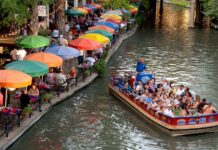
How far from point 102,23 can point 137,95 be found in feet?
62.2

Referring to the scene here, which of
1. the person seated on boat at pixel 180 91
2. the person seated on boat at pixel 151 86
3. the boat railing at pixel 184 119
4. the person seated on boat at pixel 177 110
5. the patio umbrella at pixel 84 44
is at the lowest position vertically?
the boat railing at pixel 184 119

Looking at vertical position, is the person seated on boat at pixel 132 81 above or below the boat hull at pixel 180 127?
above

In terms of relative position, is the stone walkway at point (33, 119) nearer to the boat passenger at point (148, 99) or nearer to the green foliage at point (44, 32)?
the boat passenger at point (148, 99)

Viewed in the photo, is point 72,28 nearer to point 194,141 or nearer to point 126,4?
point 126,4

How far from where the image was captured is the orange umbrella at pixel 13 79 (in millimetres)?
23438

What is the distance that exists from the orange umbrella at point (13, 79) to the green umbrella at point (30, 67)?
1.82 m

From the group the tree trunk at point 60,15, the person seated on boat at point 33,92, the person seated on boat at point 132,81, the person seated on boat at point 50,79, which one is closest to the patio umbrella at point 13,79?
the person seated on boat at point 33,92

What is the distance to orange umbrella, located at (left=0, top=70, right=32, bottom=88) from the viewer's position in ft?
76.9

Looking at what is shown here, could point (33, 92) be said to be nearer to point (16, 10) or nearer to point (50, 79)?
point (50, 79)

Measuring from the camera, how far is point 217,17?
66312 millimetres

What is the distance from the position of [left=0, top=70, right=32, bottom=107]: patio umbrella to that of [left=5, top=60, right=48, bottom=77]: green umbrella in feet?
5.98

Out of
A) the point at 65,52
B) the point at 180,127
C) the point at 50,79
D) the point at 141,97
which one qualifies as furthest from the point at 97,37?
the point at 180,127

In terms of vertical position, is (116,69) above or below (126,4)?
below

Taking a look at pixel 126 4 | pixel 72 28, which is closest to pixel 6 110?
pixel 72 28
